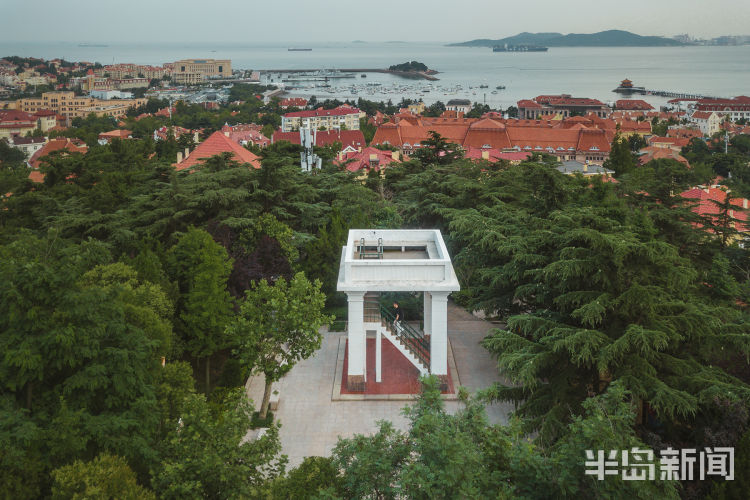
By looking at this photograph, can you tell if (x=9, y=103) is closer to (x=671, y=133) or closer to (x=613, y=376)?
(x=671, y=133)

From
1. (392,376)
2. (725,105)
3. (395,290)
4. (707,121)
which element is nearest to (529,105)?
(707,121)

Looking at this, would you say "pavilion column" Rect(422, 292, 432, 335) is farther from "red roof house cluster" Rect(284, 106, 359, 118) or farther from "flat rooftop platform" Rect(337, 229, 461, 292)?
"red roof house cluster" Rect(284, 106, 359, 118)

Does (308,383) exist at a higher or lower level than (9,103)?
lower

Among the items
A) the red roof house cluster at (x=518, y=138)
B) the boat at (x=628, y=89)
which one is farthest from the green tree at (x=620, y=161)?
the boat at (x=628, y=89)

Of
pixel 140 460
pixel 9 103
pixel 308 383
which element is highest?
pixel 9 103

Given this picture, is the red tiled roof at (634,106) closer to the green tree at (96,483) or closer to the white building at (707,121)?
the white building at (707,121)

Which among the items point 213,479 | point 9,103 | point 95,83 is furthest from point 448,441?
point 95,83

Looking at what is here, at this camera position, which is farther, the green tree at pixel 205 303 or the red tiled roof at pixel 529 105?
the red tiled roof at pixel 529 105
